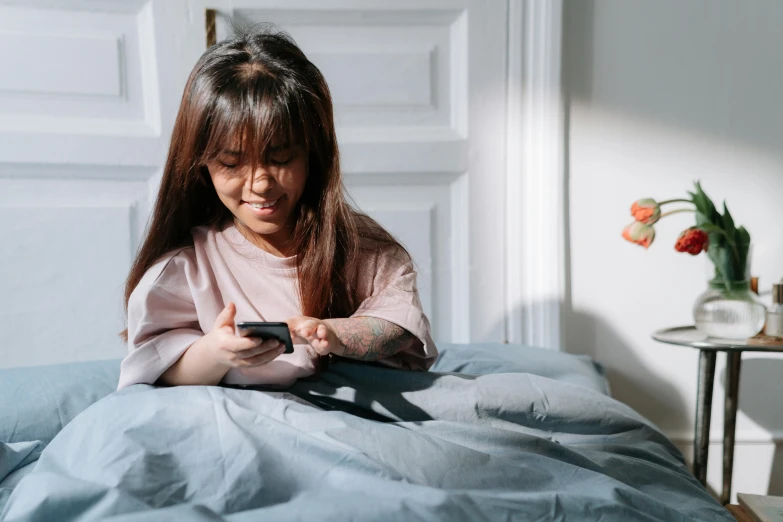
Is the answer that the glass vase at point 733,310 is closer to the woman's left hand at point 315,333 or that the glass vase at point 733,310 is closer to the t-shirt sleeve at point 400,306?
the t-shirt sleeve at point 400,306

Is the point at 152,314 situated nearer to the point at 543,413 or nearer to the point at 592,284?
the point at 543,413

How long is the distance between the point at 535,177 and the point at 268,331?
1402 mm

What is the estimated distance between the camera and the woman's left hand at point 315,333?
41.6 inches

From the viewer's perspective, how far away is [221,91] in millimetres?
1144

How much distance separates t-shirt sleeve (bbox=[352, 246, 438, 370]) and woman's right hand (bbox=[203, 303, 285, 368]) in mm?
214

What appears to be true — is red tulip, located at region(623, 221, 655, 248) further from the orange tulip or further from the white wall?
the white wall

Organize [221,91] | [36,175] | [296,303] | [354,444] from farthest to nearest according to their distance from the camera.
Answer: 1. [36,175]
2. [296,303]
3. [221,91]
4. [354,444]

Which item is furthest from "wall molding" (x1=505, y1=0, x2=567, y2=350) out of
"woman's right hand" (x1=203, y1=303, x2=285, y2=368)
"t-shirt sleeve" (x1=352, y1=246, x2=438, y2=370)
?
"woman's right hand" (x1=203, y1=303, x2=285, y2=368)

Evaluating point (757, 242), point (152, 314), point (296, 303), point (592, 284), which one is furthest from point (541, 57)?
point (152, 314)

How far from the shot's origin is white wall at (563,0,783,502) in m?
2.18

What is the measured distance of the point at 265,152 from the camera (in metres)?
1.14

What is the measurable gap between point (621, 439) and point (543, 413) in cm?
15

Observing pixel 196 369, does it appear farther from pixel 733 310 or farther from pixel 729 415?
pixel 729 415

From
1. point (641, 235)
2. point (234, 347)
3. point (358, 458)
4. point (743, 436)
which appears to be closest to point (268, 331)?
point (234, 347)
